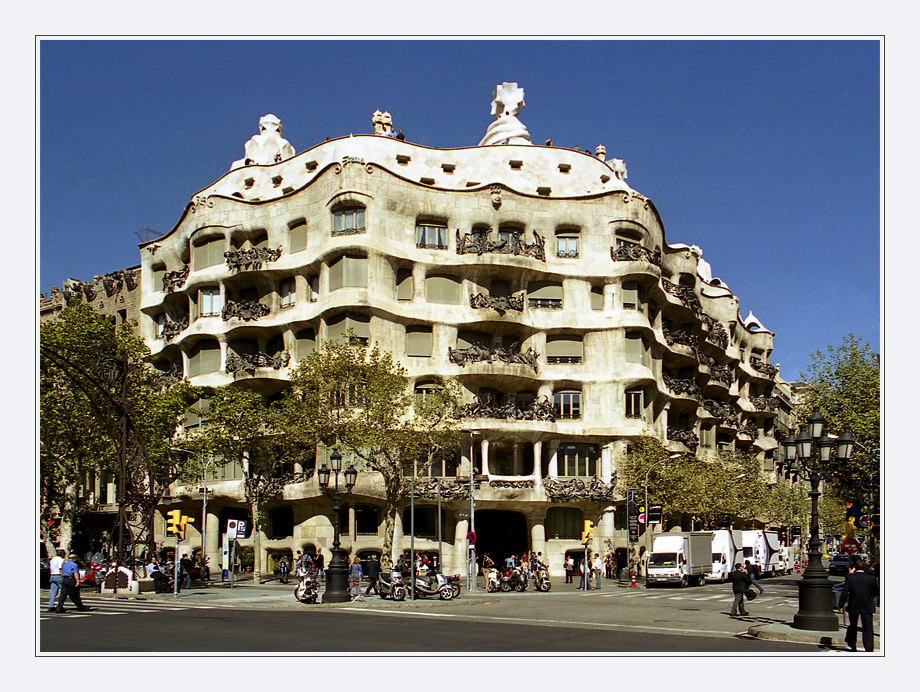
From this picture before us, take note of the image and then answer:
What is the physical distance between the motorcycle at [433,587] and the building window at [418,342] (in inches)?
797

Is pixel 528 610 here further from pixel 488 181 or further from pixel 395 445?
pixel 488 181

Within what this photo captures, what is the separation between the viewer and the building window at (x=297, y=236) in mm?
55406

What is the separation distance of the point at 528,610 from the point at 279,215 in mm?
31711

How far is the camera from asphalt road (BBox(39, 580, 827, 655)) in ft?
60.7

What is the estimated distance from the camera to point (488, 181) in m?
60.5

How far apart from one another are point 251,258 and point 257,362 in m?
6.08

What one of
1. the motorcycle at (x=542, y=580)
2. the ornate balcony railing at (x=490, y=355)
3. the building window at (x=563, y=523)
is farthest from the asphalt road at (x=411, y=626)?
the ornate balcony railing at (x=490, y=355)

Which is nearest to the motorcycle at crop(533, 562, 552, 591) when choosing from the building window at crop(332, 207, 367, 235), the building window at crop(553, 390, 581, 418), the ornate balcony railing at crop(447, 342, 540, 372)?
the building window at crop(553, 390, 581, 418)

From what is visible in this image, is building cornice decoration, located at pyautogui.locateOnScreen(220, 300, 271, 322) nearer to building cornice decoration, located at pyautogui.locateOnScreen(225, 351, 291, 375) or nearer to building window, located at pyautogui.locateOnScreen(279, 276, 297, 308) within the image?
building window, located at pyautogui.locateOnScreen(279, 276, 297, 308)

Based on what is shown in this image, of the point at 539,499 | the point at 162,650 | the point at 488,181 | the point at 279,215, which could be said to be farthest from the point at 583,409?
the point at 162,650

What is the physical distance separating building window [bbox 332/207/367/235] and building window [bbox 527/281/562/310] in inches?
412

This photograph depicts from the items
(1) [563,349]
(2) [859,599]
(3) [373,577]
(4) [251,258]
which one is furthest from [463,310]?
(2) [859,599]

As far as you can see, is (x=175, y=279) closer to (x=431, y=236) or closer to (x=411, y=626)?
(x=431, y=236)

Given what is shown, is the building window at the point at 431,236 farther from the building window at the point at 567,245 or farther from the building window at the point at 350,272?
the building window at the point at 567,245
